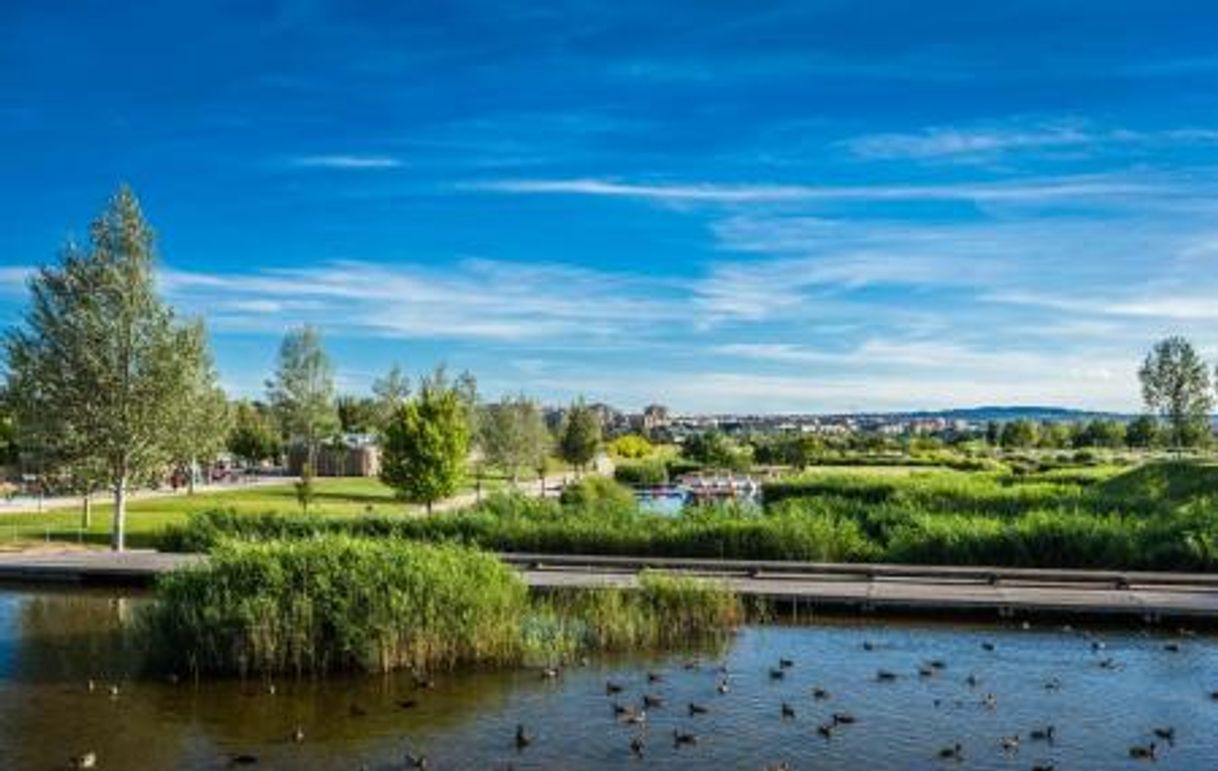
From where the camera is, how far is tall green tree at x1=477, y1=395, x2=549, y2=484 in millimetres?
74000

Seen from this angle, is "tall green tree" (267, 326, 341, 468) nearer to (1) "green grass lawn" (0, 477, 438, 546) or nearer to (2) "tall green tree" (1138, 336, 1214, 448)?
(1) "green grass lawn" (0, 477, 438, 546)

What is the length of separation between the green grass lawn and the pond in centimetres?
1871

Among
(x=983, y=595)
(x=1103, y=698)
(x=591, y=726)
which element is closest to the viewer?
(x=591, y=726)

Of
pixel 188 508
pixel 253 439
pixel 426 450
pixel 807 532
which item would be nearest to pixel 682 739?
pixel 807 532

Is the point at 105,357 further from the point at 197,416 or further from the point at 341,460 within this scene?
the point at 341,460

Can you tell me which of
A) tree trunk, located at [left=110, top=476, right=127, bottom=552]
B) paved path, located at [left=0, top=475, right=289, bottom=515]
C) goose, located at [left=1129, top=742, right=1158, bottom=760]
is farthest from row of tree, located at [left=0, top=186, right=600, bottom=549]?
goose, located at [left=1129, top=742, right=1158, bottom=760]

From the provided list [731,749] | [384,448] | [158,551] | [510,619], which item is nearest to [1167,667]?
[731,749]

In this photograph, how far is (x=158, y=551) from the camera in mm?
36188

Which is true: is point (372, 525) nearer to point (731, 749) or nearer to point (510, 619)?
point (510, 619)

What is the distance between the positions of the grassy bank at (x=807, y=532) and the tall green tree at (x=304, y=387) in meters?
50.4

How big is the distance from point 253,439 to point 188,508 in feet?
142

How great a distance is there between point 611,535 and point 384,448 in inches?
619

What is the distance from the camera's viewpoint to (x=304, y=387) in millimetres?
88062

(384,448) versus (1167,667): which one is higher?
(384,448)
